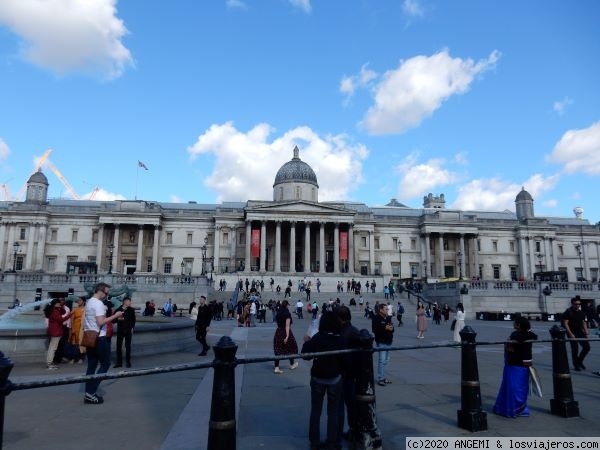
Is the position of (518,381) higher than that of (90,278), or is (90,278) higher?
(90,278)

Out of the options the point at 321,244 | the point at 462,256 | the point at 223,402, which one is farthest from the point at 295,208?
the point at 223,402

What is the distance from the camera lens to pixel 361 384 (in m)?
6.40

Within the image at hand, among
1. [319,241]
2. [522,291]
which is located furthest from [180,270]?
[522,291]

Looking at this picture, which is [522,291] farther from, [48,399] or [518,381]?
[48,399]

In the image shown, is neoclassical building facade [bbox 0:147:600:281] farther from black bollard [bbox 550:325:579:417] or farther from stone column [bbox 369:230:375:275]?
black bollard [bbox 550:325:579:417]

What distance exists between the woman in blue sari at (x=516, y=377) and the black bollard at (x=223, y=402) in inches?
214

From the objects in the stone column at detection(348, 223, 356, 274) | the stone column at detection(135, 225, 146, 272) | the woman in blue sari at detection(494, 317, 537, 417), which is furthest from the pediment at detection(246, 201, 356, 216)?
the woman in blue sari at detection(494, 317, 537, 417)

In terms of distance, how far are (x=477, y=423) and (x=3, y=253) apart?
260 feet

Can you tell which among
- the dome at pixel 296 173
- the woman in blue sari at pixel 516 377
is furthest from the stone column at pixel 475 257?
the woman in blue sari at pixel 516 377

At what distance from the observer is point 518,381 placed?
7.95m

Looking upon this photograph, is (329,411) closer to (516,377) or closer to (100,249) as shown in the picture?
(516,377)

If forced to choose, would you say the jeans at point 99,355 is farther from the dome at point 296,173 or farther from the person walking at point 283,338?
the dome at point 296,173

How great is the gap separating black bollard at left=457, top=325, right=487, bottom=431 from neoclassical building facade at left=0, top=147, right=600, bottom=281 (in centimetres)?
5807

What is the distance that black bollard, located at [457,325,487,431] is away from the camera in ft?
23.3
